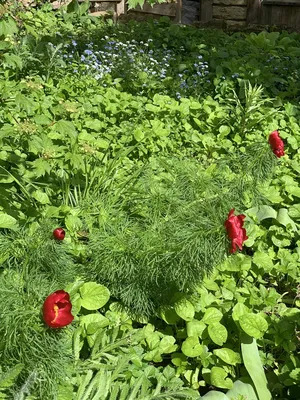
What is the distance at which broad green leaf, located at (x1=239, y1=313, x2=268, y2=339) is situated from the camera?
2.16 meters

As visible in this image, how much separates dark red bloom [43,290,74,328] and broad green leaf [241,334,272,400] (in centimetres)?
86

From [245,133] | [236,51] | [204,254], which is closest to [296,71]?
[236,51]

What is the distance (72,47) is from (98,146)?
2.72 meters

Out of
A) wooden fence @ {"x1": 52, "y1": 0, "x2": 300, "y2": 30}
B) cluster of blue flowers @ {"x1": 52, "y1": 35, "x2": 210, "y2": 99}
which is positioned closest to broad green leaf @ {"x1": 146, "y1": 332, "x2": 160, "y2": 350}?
cluster of blue flowers @ {"x1": 52, "y1": 35, "x2": 210, "y2": 99}

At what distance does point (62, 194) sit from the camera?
3.01 meters

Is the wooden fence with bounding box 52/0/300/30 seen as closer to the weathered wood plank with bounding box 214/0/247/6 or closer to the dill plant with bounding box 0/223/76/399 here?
the weathered wood plank with bounding box 214/0/247/6

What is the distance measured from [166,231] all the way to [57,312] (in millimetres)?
863

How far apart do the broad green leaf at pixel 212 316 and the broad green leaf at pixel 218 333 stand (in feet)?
0.08

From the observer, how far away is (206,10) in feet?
29.2

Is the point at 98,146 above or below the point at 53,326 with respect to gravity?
below

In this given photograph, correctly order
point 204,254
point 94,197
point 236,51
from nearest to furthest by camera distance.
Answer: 1. point 204,254
2. point 94,197
3. point 236,51

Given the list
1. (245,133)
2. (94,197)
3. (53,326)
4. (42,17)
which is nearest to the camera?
(53,326)

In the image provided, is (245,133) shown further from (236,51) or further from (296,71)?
(236,51)

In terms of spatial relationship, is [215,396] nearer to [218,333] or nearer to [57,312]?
[218,333]
